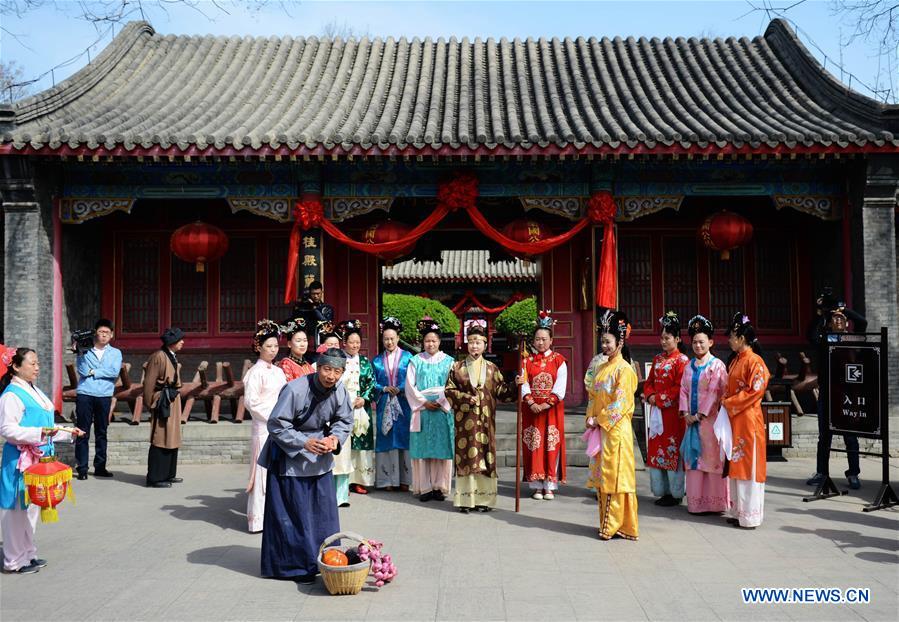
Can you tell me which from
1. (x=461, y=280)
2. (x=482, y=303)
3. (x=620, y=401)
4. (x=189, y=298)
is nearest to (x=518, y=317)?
(x=482, y=303)

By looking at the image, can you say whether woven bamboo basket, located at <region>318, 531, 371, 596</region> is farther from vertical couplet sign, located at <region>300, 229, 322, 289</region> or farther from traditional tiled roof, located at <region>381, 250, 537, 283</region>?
traditional tiled roof, located at <region>381, 250, 537, 283</region>

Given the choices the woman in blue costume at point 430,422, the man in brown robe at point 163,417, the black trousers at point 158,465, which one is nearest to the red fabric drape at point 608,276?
the woman in blue costume at point 430,422

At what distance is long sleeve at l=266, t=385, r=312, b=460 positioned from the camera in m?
4.70

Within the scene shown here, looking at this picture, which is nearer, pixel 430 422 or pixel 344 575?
pixel 344 575

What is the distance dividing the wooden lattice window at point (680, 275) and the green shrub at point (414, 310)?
13505 millimetres

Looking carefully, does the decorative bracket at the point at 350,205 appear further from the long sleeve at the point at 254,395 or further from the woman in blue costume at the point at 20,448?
the woman in blue costume at the point at 20,448

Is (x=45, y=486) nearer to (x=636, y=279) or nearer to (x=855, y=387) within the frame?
(x=855, y=387)

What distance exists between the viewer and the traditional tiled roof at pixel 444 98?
8.90m

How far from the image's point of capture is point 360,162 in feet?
32.4

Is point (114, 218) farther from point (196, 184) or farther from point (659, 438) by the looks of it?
point (659, 438)

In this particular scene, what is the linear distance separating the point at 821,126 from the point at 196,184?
8.04 meters

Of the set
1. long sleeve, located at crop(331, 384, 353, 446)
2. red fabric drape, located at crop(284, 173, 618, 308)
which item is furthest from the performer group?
red fabric drape, located at crop(284, 173, 618, 308)

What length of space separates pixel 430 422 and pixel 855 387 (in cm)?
396

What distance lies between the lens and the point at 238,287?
36.4 feet
